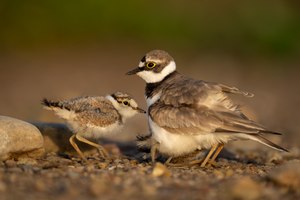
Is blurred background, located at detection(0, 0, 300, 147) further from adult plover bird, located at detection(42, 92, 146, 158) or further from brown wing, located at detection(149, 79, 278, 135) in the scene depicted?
brown wing, located at detection(149, 79, 278, 135)

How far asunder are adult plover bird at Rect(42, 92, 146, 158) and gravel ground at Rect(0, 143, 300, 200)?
251 mm

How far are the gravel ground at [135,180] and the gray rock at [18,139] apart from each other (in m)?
0.09

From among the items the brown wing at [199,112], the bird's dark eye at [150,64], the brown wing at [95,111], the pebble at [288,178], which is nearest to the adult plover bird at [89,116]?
the brown wing at [95,111]

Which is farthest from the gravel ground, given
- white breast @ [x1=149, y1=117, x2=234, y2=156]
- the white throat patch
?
the white throat patch

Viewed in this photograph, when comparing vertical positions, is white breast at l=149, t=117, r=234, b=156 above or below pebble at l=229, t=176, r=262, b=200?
below

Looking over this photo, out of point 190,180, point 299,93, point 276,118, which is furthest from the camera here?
point 299,93

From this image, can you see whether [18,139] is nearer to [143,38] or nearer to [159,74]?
[159,74]

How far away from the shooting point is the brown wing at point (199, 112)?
539 centimetres

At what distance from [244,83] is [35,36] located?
5.81 meters

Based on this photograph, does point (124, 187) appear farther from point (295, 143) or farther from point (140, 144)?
point (295, 143)

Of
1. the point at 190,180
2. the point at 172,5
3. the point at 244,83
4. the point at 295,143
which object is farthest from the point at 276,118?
the point at 172,5

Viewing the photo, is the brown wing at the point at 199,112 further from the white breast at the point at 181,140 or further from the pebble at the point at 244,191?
the pebble at the point at 244,191

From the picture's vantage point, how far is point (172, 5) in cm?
1706

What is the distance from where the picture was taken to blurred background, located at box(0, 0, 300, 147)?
15.5 m
